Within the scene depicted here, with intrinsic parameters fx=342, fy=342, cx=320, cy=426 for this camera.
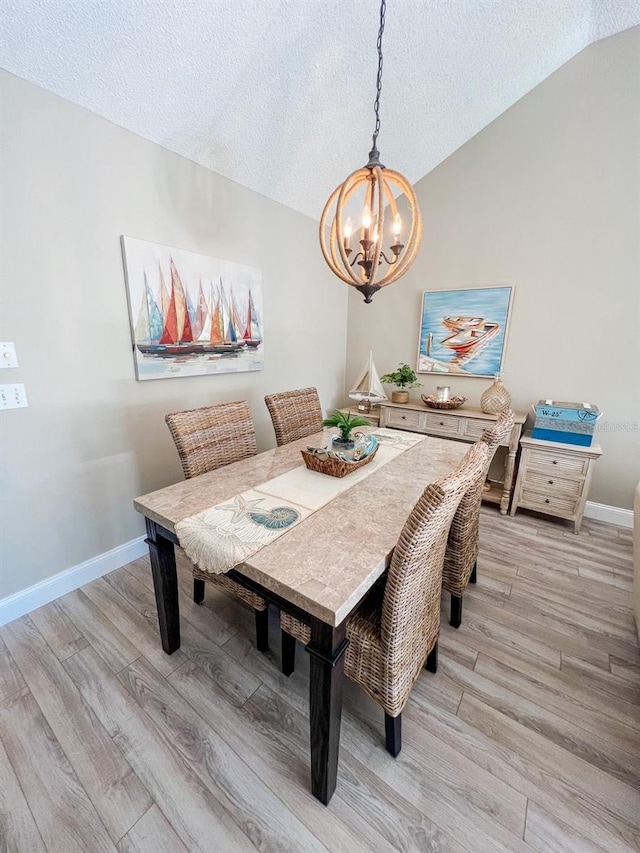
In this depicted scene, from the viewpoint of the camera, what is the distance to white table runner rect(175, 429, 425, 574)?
1.03m

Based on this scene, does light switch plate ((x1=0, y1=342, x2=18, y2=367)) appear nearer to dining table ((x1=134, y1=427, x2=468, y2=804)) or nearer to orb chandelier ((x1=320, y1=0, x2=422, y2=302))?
dining table ((x1=134, y1=427, x2=468, y2=804))

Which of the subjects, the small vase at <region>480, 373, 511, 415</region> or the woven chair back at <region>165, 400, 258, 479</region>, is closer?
the woven chair back at <region>165, 400, 258, 479</region>

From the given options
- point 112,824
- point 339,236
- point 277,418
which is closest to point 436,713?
point 112,824

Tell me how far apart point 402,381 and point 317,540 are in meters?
2.32

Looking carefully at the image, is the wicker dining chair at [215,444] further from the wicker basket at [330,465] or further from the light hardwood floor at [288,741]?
the wicker basket at [330,465]

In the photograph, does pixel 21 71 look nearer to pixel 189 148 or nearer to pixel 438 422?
pixel 189 148

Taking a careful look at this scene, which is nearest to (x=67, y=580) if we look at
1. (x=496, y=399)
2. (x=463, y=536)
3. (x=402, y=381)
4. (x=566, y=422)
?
(x=463, y=536)

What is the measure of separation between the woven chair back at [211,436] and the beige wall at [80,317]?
23.3 inches

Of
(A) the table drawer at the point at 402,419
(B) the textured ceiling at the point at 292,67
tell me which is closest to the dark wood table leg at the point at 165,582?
(B) the textured ceiling at the point at 292,67

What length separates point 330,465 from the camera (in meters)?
1.55

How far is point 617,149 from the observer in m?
2.28

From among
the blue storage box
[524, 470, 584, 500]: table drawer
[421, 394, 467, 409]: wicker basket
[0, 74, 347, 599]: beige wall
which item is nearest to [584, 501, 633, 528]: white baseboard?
[524, 470, 584, 500]: table drawer

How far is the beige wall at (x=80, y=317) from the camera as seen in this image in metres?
1.53

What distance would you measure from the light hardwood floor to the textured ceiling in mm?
2542
